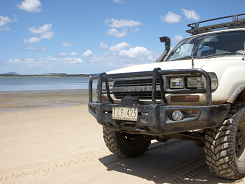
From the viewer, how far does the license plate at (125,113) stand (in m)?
3.25

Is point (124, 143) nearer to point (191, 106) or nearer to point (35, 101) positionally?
point (191, 106)

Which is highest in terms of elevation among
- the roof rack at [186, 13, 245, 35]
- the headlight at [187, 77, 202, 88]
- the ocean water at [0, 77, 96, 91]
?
the roof rack at [186, 13, 245, 35]

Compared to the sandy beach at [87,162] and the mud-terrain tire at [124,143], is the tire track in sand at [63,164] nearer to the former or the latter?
the sandy beach at [87,162]

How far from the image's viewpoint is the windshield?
169 inches

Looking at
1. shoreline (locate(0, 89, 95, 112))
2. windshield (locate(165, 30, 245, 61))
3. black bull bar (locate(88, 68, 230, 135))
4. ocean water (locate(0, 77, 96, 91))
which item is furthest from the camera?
ocean water (locate(0, 77, 96, 91))

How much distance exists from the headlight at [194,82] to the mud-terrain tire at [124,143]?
173 cm

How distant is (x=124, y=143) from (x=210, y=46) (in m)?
2.48

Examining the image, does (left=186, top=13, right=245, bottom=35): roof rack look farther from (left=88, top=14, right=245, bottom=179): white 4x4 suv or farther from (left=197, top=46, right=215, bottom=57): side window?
(left=88, top=14, right=245, bottom=179): white 4x4 suv

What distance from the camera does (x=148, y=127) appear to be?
→ 322 centimetres

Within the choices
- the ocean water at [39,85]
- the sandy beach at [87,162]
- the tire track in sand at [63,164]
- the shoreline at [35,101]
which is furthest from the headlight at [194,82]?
the ocean water at [39,85]

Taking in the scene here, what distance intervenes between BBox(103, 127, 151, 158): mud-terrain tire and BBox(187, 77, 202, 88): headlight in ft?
5.66

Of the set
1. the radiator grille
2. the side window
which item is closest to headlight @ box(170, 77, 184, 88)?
the radiator grille

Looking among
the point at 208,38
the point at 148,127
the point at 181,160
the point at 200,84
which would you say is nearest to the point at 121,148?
the point at 181,160

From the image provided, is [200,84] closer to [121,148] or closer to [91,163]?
[121,148]
